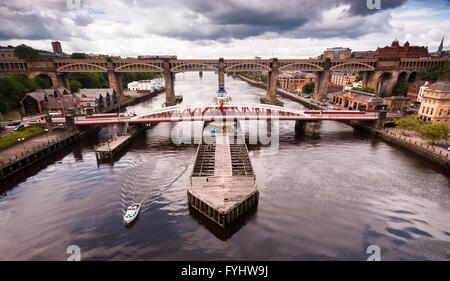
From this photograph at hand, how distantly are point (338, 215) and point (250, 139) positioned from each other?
27.5m

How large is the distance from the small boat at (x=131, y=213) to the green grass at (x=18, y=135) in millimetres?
30065

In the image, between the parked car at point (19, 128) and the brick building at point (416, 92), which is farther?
the brick building at point (416, 92)

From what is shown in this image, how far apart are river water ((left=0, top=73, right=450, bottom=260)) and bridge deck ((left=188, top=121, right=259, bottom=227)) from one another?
124 cm

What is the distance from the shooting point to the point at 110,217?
917 inches

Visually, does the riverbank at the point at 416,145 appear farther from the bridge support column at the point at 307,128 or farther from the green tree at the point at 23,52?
the green tree at the point at 23,52

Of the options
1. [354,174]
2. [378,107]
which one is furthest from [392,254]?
[378,107]

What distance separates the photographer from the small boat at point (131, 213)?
73.2ft

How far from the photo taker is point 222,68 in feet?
310

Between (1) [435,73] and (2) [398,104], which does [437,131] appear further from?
(1) [435,73]

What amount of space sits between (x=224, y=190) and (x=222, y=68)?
3118 inches

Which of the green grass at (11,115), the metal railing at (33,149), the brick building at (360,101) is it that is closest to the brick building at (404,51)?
the brick building at (360,101)

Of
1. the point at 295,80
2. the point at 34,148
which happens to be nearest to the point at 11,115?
the point at 34,148

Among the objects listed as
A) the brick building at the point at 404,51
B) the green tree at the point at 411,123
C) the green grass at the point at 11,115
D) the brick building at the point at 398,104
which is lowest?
the green grass at the point at 11,115

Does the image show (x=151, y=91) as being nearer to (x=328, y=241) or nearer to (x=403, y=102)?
(x=403, y=102)
